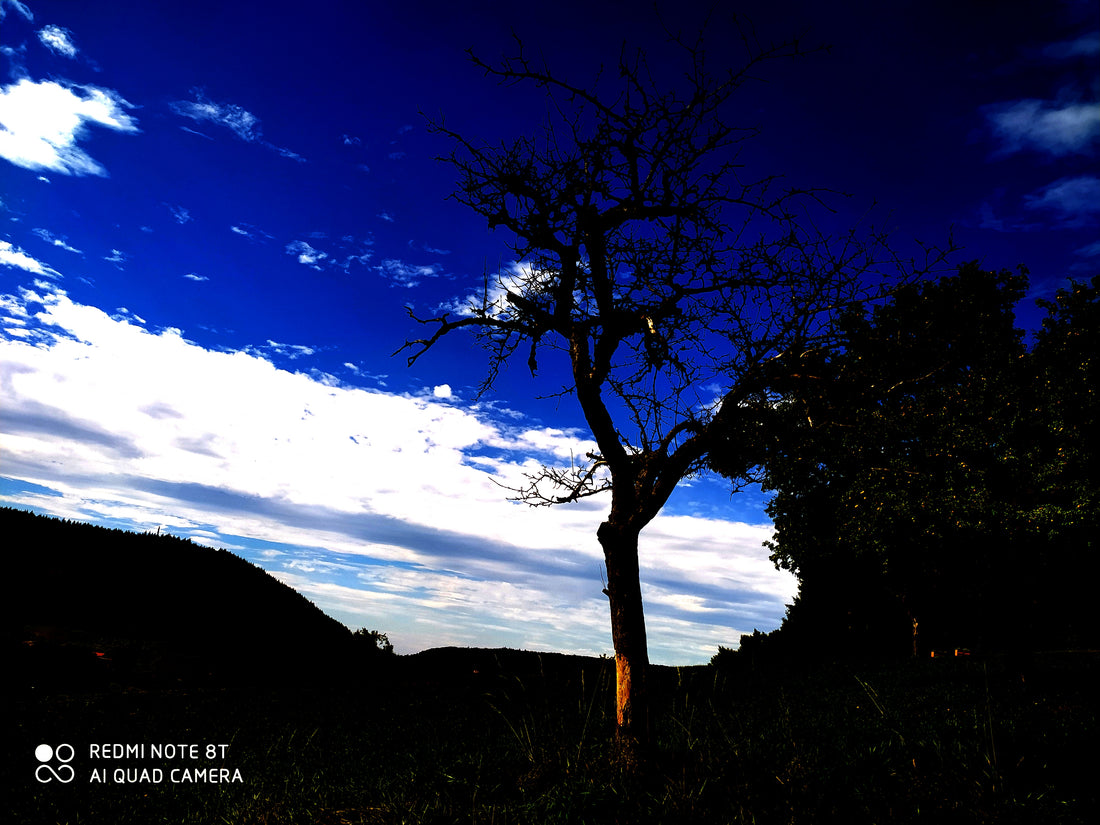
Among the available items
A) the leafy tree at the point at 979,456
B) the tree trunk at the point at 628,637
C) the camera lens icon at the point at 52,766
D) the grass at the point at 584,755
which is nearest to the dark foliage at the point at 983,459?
the leafy tree at the point at 979,456

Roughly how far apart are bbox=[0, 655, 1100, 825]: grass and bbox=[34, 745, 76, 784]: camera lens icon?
0.15 m

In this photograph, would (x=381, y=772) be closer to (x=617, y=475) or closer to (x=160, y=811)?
(x=160, y=811)

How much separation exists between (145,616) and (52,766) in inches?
425

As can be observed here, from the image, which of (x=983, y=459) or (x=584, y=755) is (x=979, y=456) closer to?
(x=983, y=459)

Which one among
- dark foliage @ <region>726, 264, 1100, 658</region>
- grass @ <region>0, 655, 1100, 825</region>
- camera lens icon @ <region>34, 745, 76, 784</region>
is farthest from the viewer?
dark foliage @ <region>726, 264, 1100, 658</region>

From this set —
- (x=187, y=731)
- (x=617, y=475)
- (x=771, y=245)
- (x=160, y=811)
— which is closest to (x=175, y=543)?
(x=187, y=731)

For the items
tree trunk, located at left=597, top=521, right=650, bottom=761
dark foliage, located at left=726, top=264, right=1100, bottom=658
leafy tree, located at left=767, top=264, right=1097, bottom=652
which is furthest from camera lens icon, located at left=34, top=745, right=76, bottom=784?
leafy tree, located at left=767, top=264, right=1097, bottom=652

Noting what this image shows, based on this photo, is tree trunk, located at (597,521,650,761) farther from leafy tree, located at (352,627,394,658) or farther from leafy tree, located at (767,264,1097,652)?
leafy tree, located at (352,627,394,658)

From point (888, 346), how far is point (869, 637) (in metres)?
21.0

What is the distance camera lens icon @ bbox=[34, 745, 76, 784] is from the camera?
882cm

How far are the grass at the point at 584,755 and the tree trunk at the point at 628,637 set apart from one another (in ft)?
1.02

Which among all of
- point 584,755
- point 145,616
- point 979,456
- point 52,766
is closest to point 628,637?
point 584,755

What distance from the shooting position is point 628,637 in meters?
7.07

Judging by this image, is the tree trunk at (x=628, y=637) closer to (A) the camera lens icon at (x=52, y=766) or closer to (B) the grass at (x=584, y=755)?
(B) the grass at (x=584, y=755)
